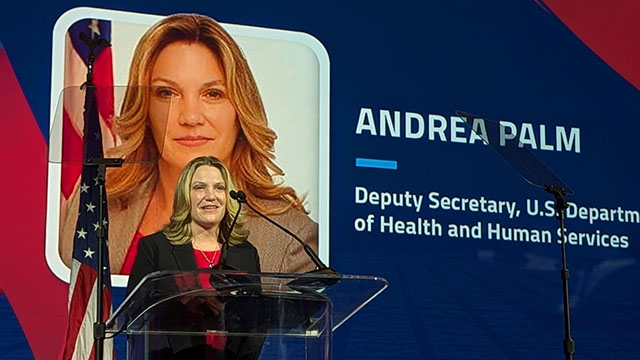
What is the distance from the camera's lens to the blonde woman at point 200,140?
16.7 ft

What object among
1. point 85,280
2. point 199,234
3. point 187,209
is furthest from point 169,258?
point 85,280

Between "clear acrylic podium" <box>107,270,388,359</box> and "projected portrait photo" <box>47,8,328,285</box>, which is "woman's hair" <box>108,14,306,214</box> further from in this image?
"clear acrylic podium" <box>107,270,388,359</box>

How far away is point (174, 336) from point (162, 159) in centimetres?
191

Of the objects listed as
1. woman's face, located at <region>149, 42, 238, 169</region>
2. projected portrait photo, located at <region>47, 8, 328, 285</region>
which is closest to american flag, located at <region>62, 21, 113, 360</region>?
projected portrait photo, located at <region>47, 8, 328, 285</region>

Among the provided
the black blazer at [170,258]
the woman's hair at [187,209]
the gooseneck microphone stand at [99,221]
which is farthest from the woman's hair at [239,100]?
the gooseneck microphone stand at [99,221]

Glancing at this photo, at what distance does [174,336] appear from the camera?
3.40 m

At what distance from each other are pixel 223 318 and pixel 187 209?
4.41 feet

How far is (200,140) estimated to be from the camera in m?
5.25

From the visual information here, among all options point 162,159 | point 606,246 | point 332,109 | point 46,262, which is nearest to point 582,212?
point 606,246

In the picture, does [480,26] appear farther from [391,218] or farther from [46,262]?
[46,262]

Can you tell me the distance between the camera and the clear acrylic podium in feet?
11.1

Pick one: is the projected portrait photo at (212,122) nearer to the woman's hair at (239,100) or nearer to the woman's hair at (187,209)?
the woman's hair at (239,100)

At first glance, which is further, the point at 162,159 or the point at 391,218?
the point at 391,218

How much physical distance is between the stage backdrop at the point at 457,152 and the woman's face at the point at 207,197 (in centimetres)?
63
